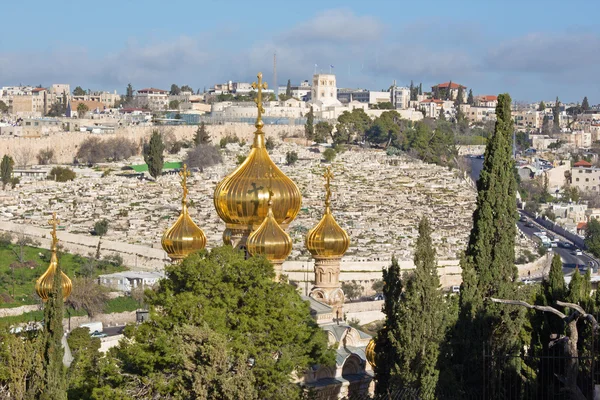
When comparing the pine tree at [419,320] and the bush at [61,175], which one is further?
the bush at [61,175]

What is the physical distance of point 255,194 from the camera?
21719 mm

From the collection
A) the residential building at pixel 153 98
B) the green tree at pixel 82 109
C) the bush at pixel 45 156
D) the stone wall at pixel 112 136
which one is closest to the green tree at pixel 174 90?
the residential building at pixel 153 98

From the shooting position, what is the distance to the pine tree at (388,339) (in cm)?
1772

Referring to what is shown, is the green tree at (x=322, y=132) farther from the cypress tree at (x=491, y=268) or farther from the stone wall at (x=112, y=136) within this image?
the cypress tree at (x=491, y=268)

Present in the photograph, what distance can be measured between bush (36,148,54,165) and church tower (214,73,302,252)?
227 ft

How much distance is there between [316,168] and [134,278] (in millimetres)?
37609

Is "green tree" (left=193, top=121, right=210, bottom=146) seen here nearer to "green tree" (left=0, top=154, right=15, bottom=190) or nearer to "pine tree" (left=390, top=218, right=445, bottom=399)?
"green tree" (left=0, top=154, right=15, bottom=190)

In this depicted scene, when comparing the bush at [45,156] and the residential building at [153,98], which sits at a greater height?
the residential building at [153,98]

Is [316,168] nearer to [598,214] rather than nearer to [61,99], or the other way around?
[598,214]

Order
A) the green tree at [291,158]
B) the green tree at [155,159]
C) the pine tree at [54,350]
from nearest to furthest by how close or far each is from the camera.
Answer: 1. the pine tree at [54,350]
2. the green tree at [155,159]
3. the green tree at [291,158]

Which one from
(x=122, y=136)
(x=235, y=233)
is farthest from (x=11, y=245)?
(x=122, y=136)

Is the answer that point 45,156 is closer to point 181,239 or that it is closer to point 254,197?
point 181,239

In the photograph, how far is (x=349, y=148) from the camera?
97.7 meters

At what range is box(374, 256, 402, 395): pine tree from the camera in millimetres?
A: 17719
